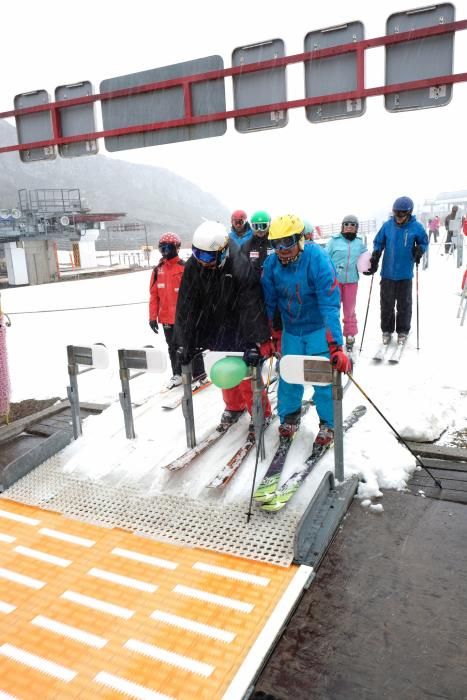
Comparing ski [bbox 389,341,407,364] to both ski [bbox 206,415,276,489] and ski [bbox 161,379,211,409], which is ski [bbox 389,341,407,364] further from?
ski [bbox 206,415,276,489]

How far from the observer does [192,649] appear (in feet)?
8.46

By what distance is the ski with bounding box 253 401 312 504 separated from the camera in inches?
145

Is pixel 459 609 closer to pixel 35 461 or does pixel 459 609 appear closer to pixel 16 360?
pixel 35 461

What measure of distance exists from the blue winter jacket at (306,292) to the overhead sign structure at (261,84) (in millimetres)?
6367

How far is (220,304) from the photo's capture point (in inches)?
171

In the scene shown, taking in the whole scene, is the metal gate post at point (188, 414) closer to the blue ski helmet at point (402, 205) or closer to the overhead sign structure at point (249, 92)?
the blue ski helmet at point (402, 205)

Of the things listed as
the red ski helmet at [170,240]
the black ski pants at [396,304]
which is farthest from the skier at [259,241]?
the black ski pants at [396,304]

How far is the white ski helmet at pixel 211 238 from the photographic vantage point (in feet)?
12.9

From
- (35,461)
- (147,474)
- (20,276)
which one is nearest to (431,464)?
(147,474)

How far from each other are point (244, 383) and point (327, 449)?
94 cm

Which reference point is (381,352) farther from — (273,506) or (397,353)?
(273,506)

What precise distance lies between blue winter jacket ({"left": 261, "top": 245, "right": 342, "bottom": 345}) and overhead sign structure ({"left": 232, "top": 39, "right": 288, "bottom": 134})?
20.9ft

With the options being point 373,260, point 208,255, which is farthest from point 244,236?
point 208,255

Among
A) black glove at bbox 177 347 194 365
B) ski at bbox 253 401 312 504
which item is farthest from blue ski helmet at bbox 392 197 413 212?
black glove at bbox 177 347 194 365
